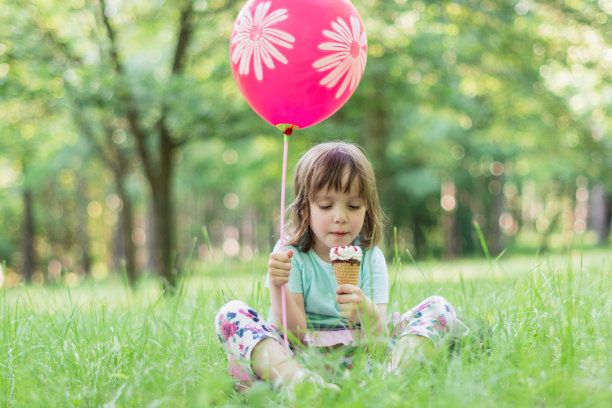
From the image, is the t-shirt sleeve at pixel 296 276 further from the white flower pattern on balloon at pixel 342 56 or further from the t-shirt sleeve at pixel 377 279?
the white flower pattern on balloon at pixel 342 56

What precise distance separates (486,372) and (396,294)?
108cm

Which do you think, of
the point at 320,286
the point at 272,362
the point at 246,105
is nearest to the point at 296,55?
the point at 320,286

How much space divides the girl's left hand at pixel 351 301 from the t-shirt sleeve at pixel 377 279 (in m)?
0.27

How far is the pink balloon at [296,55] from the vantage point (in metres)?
2.19

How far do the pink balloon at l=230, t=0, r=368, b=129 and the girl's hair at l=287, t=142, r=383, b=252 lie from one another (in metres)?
0.23

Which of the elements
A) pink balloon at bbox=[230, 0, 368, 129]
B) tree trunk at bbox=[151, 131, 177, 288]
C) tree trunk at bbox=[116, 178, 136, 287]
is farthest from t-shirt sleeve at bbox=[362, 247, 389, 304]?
tree trunk at bbox=[116, 178, 136, 287]

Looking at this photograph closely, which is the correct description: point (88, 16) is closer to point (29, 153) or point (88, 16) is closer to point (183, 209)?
point (29, 153)

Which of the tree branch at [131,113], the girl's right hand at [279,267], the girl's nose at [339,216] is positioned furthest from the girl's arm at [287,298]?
the tree branch at [131,113]

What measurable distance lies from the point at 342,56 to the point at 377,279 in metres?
0.97

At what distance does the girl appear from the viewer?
1.93 metres

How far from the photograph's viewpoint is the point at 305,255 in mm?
Result: 2342

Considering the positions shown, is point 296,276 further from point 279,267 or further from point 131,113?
point 131,113

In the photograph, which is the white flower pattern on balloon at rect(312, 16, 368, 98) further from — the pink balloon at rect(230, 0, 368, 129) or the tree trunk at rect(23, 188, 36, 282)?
the tree trunk at rect(23, 188, 36, 282)

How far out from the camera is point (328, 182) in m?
2.16
